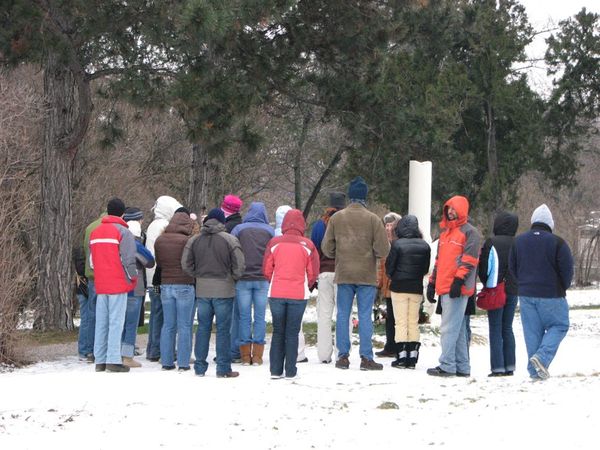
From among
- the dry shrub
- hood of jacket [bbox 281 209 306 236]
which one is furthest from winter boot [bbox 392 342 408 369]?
the dry shrub

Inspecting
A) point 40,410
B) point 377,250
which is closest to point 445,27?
point 377,250

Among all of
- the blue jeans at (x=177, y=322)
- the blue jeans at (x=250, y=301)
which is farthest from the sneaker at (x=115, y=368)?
the blue jeans at (x=250, y=301)

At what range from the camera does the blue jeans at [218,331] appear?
11023mm

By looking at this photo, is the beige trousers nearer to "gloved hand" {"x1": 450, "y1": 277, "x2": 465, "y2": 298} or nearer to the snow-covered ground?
the snow-covered ground

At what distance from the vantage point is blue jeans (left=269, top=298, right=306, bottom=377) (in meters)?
11.0

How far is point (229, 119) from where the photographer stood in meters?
15.9

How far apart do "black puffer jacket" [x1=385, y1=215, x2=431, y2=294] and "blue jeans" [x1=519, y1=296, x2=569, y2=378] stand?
1549 millimetres

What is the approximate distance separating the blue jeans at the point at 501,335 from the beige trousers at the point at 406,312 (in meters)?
0.82

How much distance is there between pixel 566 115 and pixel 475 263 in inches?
1091

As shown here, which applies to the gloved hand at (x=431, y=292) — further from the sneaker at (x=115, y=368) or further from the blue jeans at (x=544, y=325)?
the sneaker at (x=115, y=368)

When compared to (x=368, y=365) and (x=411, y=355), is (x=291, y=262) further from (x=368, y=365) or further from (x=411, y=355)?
(x=411, y=355)

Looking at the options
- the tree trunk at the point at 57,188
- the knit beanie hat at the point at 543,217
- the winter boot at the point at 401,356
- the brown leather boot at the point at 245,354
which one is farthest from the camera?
the tree trunk at the point at 57,188

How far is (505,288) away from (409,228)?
123 cm

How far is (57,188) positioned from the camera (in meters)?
16.3
